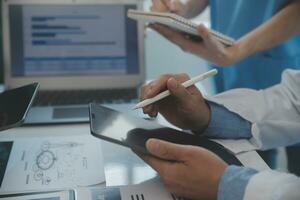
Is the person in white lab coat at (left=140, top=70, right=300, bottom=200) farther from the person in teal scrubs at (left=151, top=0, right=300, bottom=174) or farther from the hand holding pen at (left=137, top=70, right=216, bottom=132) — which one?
the person in teal scrubs at (left=151, top=0, right=300, bottom=174)

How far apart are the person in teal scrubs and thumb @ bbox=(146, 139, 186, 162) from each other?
1.58 ft

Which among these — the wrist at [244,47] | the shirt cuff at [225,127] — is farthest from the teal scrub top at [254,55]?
the shirt cuff at [225,127]

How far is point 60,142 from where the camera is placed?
0.84m

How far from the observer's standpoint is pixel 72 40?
47.7 inches

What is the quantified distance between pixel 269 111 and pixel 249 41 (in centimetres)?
29

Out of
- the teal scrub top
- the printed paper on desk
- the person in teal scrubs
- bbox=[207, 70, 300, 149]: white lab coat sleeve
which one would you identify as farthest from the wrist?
the printed paper on desk

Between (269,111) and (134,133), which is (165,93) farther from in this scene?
(269,111)

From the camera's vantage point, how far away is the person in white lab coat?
0.58m

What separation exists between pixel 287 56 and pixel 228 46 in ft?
0.62

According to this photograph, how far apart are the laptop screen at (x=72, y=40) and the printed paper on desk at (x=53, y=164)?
0.39 meters

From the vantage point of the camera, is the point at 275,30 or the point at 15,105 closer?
the point at 15,105

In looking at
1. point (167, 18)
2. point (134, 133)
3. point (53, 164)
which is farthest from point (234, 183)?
point (167, 18)

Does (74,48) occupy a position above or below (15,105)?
above

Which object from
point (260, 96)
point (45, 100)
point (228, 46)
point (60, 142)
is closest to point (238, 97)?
point (260, 96)
